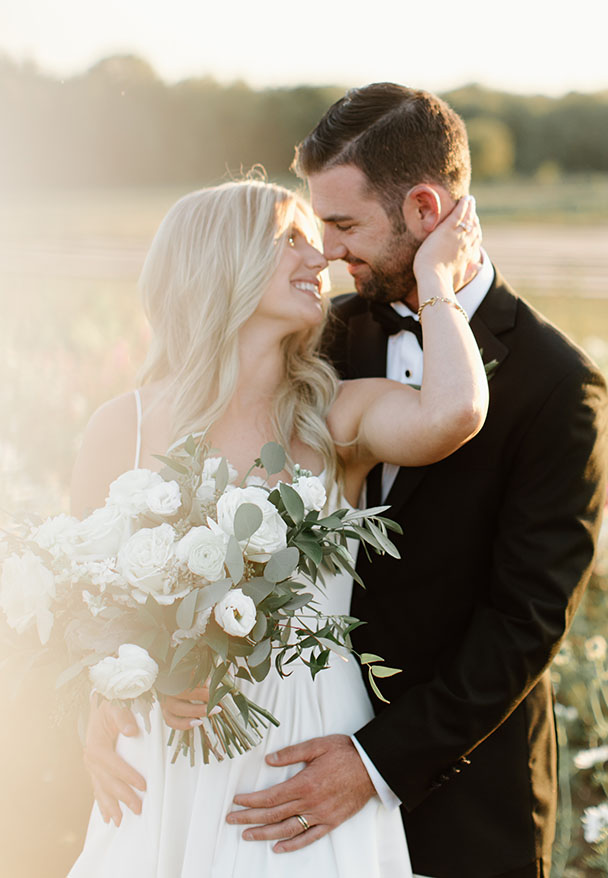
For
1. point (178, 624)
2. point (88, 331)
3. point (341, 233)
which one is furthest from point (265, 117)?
point (178, 624)

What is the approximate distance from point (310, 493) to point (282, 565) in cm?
20

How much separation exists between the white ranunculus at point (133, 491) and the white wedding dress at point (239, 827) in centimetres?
70

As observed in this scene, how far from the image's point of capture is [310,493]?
1.75 metres

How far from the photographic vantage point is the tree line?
18.4 ft

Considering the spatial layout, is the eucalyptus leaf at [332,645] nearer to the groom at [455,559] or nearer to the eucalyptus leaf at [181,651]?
the eucalyptus leaf at [181,651]

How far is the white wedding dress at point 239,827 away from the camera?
204cm

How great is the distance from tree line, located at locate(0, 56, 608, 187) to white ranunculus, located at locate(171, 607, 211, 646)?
2.38 meters

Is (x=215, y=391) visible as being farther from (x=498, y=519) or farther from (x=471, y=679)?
(x=471, y=679)

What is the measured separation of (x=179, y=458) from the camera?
1.92 meters

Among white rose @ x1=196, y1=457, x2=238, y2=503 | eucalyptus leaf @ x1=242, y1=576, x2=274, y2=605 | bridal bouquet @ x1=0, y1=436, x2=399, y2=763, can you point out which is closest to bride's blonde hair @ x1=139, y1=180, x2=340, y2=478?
white rose @ x1=196, y1=457, x2=238, y2=503

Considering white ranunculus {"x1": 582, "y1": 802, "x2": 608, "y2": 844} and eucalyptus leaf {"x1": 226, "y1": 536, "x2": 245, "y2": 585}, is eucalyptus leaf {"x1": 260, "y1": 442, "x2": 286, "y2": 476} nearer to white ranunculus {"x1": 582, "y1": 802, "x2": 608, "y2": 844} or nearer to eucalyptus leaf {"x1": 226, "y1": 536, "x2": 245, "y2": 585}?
eucalyptus leaf {"x1": 226, "y1": 536, "x2": 245, "y2": 585}

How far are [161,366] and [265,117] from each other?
6.22 metres

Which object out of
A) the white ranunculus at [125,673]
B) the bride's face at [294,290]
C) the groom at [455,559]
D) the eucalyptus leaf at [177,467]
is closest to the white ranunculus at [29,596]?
the white ranunculus at [125,673]

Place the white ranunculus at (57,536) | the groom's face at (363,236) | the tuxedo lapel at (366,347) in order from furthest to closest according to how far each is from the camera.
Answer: the tuxedo lapel at (366,347)
the groom's face at (363,236)
the white ranunculus at (57,536)
